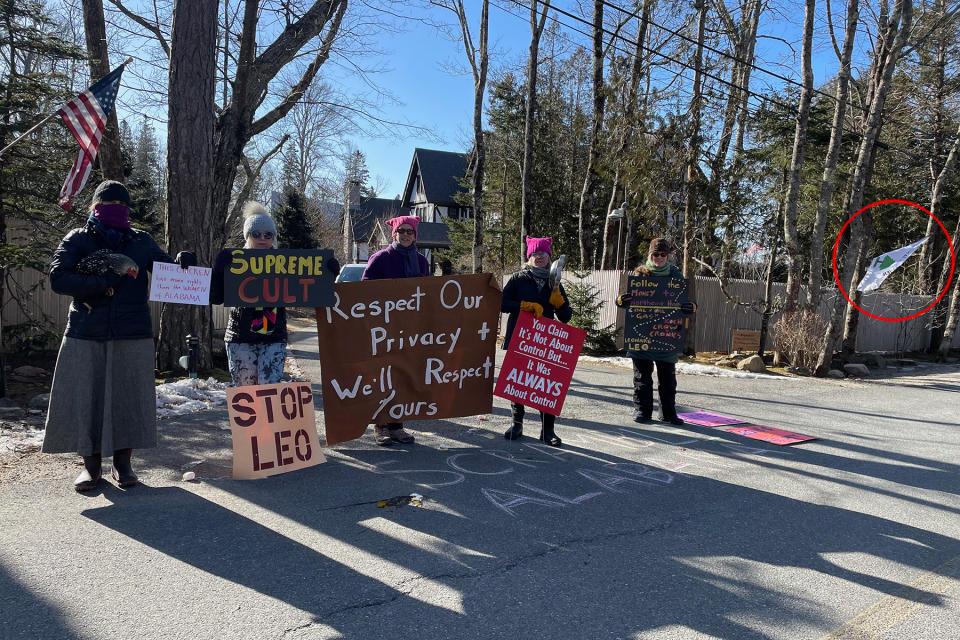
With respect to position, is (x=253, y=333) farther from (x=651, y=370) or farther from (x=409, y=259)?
(x=651, y=370)

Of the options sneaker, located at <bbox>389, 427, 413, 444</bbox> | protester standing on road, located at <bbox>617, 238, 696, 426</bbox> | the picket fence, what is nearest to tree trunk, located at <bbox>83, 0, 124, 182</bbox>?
sneaker, located at <bbox>389, 427, 413, 444</bbox>

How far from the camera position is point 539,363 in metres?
5.67

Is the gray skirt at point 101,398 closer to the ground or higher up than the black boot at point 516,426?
higher up

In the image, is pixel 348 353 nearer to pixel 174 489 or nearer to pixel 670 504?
pixel 174 489

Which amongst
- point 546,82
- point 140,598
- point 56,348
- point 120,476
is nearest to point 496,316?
point 120,476

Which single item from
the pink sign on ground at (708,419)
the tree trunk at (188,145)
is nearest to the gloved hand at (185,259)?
the tree trunk at (188,145)

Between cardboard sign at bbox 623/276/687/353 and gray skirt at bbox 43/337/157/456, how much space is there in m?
4.75

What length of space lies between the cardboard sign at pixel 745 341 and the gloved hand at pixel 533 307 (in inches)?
432

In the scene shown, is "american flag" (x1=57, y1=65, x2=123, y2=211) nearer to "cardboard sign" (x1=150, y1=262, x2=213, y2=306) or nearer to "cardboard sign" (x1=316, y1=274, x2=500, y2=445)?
"cardboard sign" (x1=150, y1=262, x2=213, y2=306)

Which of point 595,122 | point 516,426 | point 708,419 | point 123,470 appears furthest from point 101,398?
point 595,122

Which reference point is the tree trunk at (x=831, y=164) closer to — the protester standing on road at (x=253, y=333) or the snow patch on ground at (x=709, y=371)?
the snow patch on ground at (x=709, y=371)

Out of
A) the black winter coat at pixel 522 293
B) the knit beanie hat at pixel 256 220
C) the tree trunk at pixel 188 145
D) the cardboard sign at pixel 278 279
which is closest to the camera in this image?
the cardboard sign at pixel 278 279

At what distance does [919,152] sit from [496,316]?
746 inches

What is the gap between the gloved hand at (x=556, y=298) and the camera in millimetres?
5682
